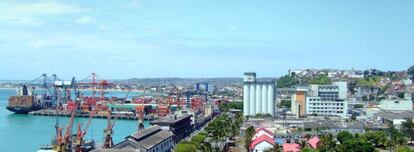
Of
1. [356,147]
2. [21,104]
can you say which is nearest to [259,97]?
[356,147]

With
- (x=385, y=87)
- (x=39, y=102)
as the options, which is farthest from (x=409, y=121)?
(x=39, y=102)

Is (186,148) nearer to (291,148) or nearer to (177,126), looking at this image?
(291,148)

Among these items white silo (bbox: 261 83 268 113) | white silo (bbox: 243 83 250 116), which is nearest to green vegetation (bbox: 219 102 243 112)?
white silo (bbox: 243 83 250 116)

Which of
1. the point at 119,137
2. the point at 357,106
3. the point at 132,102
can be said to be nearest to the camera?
the point at 119,137

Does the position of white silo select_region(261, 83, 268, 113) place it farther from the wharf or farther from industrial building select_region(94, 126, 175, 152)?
industrial building select_region(94, 126, 175, 152)

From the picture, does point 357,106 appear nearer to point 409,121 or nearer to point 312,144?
point 409,121

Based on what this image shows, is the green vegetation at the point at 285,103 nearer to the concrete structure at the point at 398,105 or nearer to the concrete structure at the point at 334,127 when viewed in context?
the concrete structure at the point at 398,105

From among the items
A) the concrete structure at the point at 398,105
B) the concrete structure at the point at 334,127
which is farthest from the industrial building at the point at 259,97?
the concrete structure at the point at 334,127
